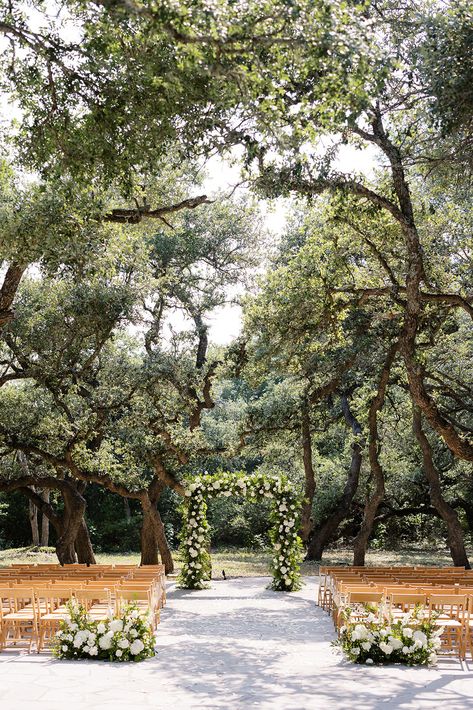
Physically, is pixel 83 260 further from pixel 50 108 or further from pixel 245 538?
pixel 245 538

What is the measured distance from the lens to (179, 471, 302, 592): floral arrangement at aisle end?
57.5 ft

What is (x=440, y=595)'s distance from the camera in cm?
883

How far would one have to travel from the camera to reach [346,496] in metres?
26.1

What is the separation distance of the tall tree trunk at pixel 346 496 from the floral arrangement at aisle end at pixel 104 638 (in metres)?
16.0

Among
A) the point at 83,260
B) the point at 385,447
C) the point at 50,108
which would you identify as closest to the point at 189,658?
the point at 83,260

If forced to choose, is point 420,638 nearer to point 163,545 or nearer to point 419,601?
point 419,601

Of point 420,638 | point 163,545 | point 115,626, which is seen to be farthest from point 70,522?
point 420,638

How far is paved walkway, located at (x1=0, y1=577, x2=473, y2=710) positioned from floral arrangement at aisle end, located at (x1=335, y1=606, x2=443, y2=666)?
172 millimetres

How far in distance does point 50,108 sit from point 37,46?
3.90 feet

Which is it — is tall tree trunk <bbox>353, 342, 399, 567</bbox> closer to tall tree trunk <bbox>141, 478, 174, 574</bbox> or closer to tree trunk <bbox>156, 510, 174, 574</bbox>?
tree trunk <bbox>156, 510, 174, 574</bbox>

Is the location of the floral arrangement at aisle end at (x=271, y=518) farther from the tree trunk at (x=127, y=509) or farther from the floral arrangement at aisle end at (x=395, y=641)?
the tree trunk at (x=127, y=509)

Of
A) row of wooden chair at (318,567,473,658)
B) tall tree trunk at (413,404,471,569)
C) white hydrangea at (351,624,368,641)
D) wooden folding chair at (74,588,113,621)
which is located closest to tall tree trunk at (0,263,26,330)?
wooden folding chair at (74,588,113,621)

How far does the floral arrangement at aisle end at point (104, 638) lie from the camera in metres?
8.39

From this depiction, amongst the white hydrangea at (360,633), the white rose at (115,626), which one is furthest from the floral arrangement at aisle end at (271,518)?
the white rose at (115,626)
